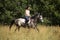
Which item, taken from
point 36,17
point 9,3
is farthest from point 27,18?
point 9,3

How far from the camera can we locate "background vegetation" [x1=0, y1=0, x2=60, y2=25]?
2529 cm

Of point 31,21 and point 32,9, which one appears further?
point 32,9

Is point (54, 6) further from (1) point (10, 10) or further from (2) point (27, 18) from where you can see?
(2) point (27, 18)

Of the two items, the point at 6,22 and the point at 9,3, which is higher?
the point at 9,3

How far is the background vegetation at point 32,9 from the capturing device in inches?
996

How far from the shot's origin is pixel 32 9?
26344mm

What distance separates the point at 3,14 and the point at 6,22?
84 cm

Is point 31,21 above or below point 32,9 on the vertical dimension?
below

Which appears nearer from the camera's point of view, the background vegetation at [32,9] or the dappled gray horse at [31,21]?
the dappled gray horse at [31,21]

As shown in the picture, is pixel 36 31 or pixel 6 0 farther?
pixel 6 0

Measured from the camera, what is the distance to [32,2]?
26.9 metres

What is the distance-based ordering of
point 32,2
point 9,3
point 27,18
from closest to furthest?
point 27,18 → point 9,3 → point 32,2

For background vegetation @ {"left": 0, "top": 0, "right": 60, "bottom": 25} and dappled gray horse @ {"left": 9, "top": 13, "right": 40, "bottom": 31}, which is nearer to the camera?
dappled gray horse @ {"left": 9, "top": 13, "right": 40, "bottom": 31}

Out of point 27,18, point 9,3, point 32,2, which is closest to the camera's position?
point 27,18
